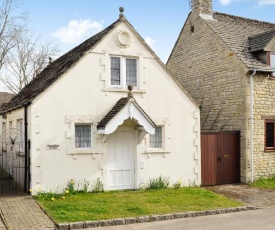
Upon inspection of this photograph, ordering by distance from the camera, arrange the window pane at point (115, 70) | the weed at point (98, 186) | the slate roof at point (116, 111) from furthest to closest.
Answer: the window pane at point (115, 70) → the weed at point (98, 186) → the slate roof at point (116, 111)

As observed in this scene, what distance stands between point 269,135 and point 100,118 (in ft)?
29.4

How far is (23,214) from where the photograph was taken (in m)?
11.1

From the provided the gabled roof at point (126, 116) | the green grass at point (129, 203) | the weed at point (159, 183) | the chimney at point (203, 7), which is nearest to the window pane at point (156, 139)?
the weed at point (159, 183)

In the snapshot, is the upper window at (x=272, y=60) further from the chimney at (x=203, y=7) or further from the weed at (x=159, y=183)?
the weed at (x=159, y=183)

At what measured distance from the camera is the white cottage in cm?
1388

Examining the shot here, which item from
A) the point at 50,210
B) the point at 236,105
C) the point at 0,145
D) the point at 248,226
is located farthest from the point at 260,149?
the point at 0,145

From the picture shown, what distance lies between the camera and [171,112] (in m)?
16.1

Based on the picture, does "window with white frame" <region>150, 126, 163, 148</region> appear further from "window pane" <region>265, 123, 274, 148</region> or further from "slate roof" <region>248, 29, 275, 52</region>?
"slate roof" <region>248, 29, 275, 52</region>

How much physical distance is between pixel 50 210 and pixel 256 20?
60.2 ft

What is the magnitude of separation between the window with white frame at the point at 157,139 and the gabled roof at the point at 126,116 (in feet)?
4.87

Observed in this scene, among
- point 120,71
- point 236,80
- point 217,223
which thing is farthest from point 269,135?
point 217,223

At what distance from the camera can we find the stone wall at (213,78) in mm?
18016

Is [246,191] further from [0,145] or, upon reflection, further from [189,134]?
[0,145]

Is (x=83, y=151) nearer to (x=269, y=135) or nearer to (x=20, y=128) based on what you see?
(x=20, y=128)
